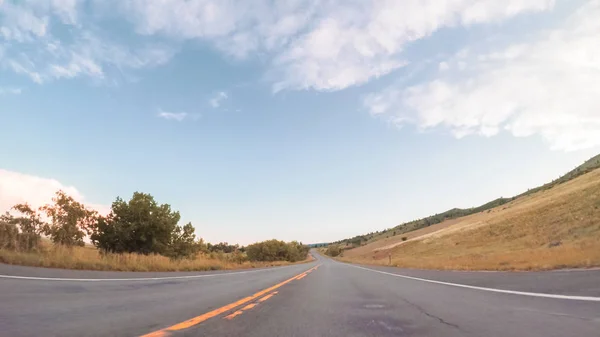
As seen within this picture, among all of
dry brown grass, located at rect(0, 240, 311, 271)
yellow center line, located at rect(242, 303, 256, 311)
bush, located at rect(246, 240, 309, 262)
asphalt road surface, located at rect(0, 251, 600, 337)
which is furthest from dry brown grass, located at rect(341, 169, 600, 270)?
bush, located at rect(246, 240, 309, 262)

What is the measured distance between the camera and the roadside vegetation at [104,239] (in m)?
15.1

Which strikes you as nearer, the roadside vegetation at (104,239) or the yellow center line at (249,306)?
the yellow center line at (249,306)

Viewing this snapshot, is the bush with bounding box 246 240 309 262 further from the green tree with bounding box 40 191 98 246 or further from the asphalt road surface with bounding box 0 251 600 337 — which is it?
the asphalt road surface with bounding box 0 251 600 337

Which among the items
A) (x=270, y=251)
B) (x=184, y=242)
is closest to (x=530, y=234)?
(x=184, y=242)

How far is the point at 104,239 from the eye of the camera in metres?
31.7

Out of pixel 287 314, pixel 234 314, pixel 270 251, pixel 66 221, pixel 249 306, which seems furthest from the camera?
pixel 270 251

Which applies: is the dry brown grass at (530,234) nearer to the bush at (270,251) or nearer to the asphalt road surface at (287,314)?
the asphalt road surface at (287,314)

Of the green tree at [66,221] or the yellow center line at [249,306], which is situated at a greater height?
the green tree at [66,221]

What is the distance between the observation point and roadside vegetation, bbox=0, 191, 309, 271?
49.7 feet

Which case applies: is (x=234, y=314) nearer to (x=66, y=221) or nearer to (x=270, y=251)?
(x=66, y=221)

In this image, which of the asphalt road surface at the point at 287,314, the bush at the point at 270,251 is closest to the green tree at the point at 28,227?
the asphalt road surface at the point at 287,314

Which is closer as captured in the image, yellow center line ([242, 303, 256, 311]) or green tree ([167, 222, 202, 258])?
yellow center line ([242, 303, 256, 311])

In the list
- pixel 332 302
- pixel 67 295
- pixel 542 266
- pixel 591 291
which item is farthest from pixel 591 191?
pixel 67 295

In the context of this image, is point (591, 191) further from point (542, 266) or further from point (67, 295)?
point (67, 295)
